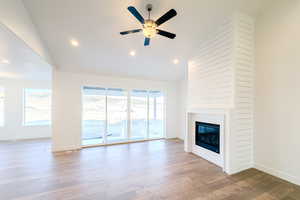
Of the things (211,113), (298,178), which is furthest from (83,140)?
(298,178)

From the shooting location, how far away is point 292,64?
8.58ft

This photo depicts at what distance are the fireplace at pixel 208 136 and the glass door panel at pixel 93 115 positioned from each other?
3.39 meters

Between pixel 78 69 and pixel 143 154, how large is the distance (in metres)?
3.52

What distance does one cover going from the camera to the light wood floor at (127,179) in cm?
220

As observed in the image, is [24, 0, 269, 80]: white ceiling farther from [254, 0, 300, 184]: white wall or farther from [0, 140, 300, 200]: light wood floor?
[0, 140, 300, 200]: light wood floor

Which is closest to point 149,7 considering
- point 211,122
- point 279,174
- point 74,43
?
point 74,43

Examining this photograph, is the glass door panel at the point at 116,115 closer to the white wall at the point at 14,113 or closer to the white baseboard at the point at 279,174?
the white wall at the point at 14,113

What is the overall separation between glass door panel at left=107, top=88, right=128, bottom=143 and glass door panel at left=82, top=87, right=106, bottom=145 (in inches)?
8.9

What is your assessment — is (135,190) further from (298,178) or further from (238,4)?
(238,4)

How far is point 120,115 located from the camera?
5.45m

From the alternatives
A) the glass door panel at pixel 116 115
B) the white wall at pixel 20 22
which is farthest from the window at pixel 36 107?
the white wall at pixel 20 22

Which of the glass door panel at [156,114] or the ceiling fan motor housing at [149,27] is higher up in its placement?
the ceiling fan motor housing at [149,27]

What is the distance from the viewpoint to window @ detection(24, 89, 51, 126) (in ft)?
19.7

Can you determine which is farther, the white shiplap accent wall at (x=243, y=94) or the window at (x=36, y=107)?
the window at (x=36, y=107)
